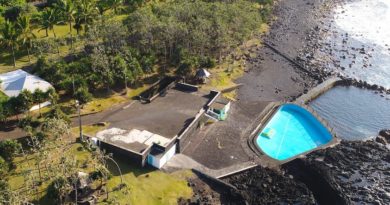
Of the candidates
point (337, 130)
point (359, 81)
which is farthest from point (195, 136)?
point (359, 81)

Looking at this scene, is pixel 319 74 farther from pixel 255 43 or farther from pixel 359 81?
pixel 255 43

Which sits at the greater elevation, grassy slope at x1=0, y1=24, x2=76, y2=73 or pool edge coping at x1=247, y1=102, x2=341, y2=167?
grassy slope at x1=0, y1=24, x2=76, y2=73

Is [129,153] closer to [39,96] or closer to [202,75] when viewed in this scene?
[39,96]

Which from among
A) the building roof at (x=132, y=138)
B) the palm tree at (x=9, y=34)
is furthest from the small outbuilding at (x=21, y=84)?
the building roof at (x=132, y=138)

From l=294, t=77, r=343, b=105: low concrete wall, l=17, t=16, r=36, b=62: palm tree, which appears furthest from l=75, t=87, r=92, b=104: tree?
l=294, t=77, r=343, b=105: low concrete wall

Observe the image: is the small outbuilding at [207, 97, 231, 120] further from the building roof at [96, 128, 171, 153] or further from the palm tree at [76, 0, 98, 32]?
the palm tree at [76, 0, 98, 32]

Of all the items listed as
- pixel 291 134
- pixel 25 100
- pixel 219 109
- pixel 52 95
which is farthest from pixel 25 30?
pixel 291 134
